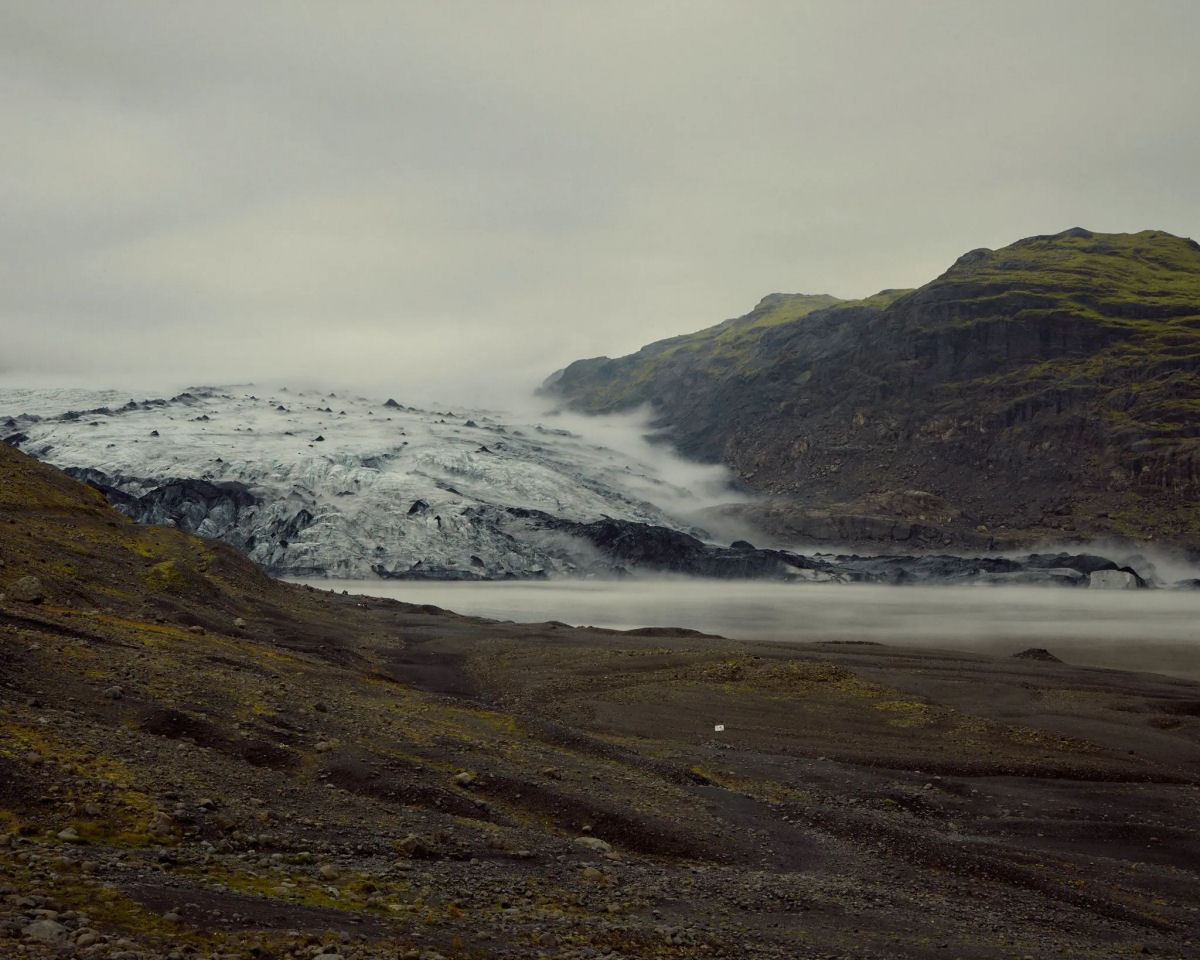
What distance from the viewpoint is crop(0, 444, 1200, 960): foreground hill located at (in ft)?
36.3

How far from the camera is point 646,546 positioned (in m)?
130

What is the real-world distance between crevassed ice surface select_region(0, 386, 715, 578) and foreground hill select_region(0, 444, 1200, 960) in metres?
79.4

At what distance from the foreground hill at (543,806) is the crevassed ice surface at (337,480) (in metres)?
79.4

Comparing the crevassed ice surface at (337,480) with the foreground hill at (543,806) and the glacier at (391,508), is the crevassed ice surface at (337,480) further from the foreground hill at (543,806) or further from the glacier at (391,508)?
the foreground hill at (543,806)

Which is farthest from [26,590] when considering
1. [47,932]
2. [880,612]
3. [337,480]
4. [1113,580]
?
[1113,580]

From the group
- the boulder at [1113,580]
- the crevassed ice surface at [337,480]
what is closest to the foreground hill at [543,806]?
the crevassed ice surface at [337,480]

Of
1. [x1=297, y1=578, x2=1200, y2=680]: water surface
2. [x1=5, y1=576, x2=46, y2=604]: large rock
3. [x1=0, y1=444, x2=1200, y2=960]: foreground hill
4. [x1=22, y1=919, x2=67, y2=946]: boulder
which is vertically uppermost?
[x1=5, y1=576, x2=46, y2=604]: large rock

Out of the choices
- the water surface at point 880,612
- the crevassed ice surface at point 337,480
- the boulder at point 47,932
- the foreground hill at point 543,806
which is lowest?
the water surface at point 880,612

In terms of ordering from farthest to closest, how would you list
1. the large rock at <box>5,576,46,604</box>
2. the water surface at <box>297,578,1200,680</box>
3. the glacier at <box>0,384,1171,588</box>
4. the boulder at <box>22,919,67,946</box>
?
the glacier at <box>0,384,1171,588</box>
the water surface at <box>297,578,1200,680</box>
the large rock at <box>5,576,46,604</box>
the boulder at <box>22,919,67,946</box>

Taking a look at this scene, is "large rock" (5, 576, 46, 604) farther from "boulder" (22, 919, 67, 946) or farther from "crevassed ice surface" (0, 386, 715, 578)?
"crevassed ice surface" (0, 386, 715, 578)

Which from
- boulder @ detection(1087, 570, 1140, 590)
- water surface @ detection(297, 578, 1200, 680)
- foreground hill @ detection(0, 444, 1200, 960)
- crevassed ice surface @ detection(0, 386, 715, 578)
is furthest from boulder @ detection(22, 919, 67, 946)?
boulder @ detection(1087, 570, 1140, 590)

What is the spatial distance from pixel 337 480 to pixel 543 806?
11448 cm

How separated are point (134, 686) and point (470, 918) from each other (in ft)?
37.4

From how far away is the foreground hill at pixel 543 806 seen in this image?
1108 centimetres
